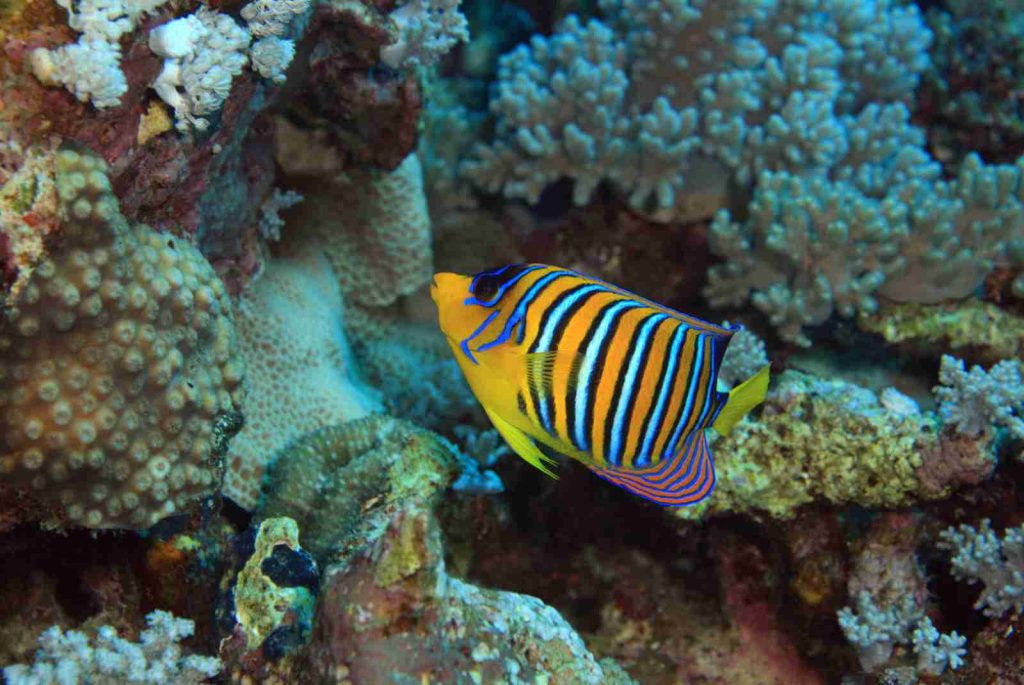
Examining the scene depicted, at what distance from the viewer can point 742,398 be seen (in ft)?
7.59

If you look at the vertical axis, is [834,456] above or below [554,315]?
below

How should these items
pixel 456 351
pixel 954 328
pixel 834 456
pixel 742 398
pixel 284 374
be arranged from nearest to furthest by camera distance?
1. pixel 456 351
2. pixel 742 398
3. pixel 834 456
4. pixel 284 374
5. pixel 954 328

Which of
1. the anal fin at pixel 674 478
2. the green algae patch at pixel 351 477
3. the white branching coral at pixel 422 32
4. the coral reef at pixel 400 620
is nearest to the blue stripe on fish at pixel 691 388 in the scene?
the anal fin at pixel 674 478

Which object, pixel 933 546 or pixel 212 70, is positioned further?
pixel 933 546

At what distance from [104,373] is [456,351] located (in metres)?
0.97

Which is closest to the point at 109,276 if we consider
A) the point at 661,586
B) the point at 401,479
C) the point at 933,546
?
the point at 401,479

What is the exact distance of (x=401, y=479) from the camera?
116 inches

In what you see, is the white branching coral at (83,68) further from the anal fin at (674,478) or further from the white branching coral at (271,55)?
the anal fin at (674,478)

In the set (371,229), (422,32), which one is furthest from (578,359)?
(371,229)

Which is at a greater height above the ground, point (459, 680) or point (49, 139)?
point (49, 139)

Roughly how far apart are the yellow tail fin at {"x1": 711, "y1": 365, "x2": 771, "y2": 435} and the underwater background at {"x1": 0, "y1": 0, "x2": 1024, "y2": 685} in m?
0.81

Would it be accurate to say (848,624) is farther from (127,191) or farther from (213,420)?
(127,191)

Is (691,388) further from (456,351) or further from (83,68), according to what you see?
(83,68)

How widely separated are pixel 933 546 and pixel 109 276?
3.25m
